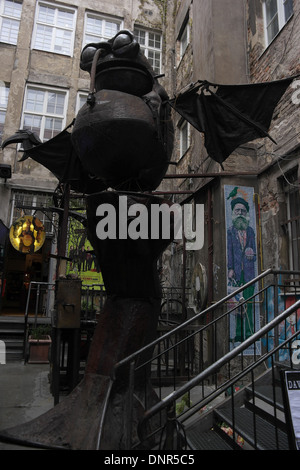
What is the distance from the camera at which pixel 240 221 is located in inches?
317

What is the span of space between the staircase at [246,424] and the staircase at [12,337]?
21.6ft

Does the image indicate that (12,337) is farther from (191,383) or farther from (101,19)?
(101,19)

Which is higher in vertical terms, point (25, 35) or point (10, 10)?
point (10, 10)

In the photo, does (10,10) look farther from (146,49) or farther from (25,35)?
(146,49)

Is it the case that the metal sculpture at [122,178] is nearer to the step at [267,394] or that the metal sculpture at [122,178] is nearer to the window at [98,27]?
the step at [267,394]

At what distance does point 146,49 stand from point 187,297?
12.0 m


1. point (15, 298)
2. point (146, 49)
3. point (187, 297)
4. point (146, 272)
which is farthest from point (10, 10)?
point (146, 272)

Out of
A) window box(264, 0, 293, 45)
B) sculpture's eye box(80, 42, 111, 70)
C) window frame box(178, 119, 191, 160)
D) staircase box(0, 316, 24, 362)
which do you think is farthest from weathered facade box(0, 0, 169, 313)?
sculpture's eye box(80, 42, 111, 70)

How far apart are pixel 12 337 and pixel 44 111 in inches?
350

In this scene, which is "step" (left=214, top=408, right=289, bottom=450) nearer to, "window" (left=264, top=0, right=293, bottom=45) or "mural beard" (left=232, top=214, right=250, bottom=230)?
"mural beard" (left=232, top=214, right=250, bottom=230)

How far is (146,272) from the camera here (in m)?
4.01

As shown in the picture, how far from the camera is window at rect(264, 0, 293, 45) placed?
7504mm

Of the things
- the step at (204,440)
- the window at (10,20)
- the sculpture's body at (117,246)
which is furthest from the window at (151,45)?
the step at (204,440)

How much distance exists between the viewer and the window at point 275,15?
7.50 metres
